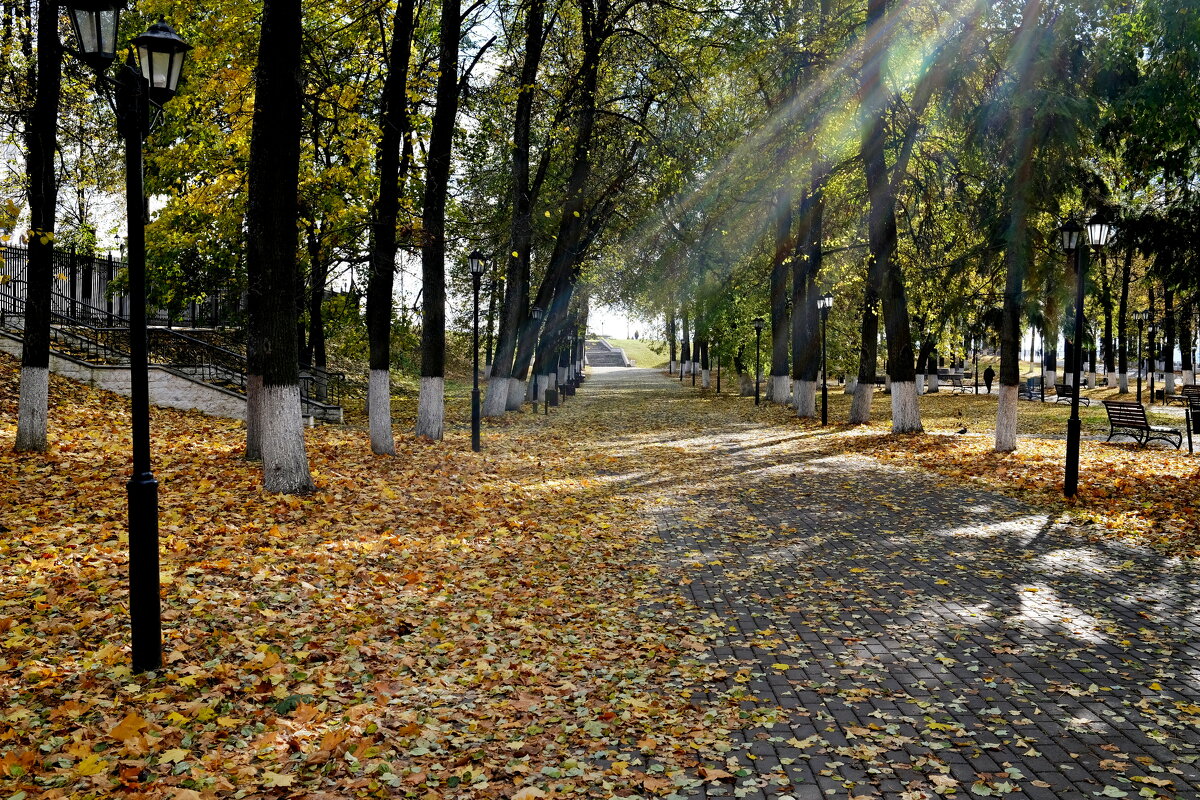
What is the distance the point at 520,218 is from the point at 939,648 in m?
16.5

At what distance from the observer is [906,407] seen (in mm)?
19781

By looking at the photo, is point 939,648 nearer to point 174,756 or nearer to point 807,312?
point 174,756

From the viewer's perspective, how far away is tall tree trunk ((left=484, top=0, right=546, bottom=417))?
63.5 ft

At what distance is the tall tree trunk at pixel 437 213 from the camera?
15.2 m


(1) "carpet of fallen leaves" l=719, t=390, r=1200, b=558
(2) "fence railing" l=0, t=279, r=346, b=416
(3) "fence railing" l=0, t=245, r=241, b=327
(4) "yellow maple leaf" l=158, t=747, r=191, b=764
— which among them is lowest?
(4) "yellow maple leaf" l=158, t=747, r=191, b=764

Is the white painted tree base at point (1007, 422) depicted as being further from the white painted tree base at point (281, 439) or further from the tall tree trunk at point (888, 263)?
the white painted tree base at point (281, 439)

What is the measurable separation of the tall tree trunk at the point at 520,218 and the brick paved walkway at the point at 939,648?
11031 mm

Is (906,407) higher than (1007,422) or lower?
higher

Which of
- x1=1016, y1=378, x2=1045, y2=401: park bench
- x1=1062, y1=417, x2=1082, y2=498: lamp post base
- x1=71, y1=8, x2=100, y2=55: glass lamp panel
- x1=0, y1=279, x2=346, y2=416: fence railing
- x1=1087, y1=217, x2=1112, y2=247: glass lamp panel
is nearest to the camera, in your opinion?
x1=71, y1=8, x2=100, y2=55: glass lamp panel

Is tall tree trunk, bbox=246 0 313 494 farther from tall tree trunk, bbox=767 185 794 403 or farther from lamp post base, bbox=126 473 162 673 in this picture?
tall tree trunk, bbox=767 185 794 403

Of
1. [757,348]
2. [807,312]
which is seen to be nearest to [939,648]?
[807,312]

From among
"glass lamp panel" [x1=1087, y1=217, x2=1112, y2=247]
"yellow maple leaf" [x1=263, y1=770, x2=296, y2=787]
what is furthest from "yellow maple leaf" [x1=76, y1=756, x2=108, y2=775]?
"glass lamp panel" [x1=1087, y1=217, x2=1112, y2=247]

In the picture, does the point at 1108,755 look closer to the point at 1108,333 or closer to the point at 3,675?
the point at 3,675

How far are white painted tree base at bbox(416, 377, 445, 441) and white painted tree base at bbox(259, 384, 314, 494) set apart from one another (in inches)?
252
